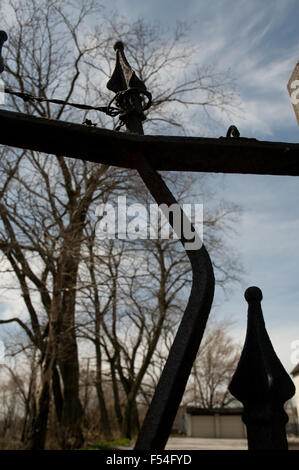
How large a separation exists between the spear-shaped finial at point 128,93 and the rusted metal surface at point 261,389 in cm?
77

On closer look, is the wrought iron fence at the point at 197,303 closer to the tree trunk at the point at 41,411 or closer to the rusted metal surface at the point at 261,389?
the rusted metal surface at the point at 261,389

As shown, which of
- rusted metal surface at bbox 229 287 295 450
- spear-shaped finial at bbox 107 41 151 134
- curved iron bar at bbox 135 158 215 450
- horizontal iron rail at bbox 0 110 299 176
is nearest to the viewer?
curved iron bar at bbox 135 158 215 450

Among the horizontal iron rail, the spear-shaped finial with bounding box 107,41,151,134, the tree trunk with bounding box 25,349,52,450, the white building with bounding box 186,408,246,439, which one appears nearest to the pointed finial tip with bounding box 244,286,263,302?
the horizontal iron rail

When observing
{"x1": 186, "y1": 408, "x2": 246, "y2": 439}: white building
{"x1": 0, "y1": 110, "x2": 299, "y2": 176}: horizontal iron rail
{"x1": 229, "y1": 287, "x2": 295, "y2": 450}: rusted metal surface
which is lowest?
{"x1": 186, "y1": 408, "x2": 246, "y2": 439}: white building

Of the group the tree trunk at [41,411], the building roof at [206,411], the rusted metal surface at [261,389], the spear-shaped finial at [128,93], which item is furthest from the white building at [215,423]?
the spear-shaped finial at [128,93]

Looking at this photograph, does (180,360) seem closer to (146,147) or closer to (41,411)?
(146,147)

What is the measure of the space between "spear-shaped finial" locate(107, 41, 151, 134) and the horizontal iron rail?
151mm

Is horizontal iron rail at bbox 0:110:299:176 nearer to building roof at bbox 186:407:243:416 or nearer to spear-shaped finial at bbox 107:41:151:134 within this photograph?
spear-shaped finial at bbox 107:41:151:134

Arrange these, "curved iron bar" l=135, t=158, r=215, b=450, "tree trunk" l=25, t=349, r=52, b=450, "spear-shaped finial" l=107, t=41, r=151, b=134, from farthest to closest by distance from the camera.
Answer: "tree trunk" l=25, t=349, r=52, b=450, "spear-shaped finial" l=107, t=41, r=151, b=134, "curved iron bar" l=135, t=158, r=215, b=450

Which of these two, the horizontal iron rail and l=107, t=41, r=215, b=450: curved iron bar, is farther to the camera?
the horizontal iron rail

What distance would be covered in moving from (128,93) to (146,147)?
331mm

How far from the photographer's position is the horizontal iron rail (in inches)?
46.6

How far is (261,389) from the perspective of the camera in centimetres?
110
